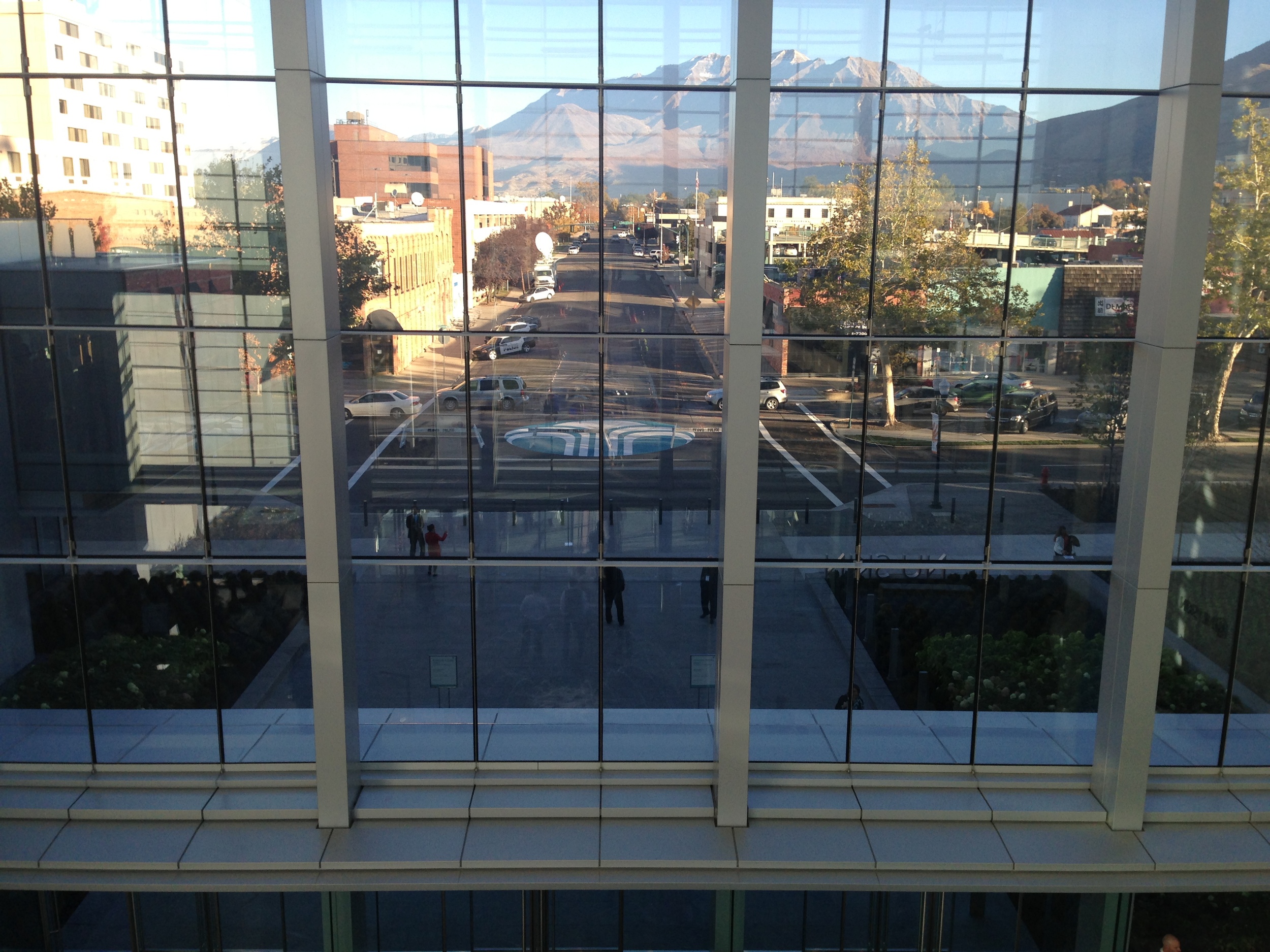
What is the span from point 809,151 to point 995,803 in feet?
23.0

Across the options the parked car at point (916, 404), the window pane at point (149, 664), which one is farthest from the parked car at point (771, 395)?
the window pane at point (149, 664)

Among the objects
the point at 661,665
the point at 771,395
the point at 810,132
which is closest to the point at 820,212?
the point at 810,132

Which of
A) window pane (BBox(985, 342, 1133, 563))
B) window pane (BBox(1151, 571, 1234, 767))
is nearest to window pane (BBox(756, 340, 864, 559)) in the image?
window pane (BBox(985, 342, 1133, 563))

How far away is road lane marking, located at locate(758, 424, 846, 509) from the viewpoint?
10.4 meters

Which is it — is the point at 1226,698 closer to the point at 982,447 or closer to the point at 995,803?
the point at 995,803

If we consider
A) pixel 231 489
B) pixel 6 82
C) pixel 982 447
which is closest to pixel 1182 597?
pixel 982 447

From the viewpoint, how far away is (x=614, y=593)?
10688 millimetres

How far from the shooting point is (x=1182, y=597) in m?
11.0

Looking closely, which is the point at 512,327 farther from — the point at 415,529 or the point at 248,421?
the point at 248,421

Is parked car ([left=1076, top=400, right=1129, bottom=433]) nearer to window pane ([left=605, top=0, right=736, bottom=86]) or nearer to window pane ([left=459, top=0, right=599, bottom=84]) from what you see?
window pane ([left=605, top=0, right=736, bottom=86])

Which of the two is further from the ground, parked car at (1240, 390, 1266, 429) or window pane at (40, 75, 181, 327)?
window pane at (40, 75, 181, 327)

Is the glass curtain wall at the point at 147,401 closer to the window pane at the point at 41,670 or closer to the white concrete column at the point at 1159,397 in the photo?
the window pane at the point at 41,670

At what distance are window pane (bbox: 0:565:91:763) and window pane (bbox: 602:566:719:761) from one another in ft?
17.7

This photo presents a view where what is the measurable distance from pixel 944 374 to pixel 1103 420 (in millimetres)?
1760
